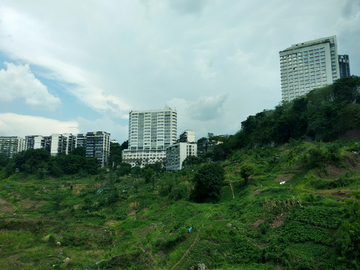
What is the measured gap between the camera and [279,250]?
10555mm

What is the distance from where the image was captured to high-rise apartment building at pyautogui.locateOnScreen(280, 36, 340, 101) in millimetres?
68250

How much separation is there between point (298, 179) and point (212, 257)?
12.2 metres

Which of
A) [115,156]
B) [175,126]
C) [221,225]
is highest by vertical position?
[175,126]

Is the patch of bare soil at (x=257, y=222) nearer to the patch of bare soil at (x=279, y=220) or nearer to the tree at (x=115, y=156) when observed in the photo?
the patch of bare soil at (x=279, y=220)

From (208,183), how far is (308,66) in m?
67.3

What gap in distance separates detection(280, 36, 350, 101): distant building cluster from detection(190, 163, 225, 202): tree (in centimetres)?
6188

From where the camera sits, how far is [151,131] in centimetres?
8000

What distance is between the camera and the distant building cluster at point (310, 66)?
6831 cm

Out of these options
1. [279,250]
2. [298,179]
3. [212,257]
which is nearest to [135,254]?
[212,257]

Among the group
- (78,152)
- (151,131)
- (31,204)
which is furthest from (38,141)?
(31,204)

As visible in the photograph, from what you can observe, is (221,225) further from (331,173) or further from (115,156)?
(115,156)

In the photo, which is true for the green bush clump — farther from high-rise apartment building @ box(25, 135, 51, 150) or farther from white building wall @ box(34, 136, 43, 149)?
white building wall @ box(34, 136, 43, 149)

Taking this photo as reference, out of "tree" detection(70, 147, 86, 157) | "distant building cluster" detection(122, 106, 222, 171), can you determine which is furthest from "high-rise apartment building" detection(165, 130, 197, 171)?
"tree" detection(70, 147, 86, 157)

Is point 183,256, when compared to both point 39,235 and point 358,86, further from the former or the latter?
point 358,86
